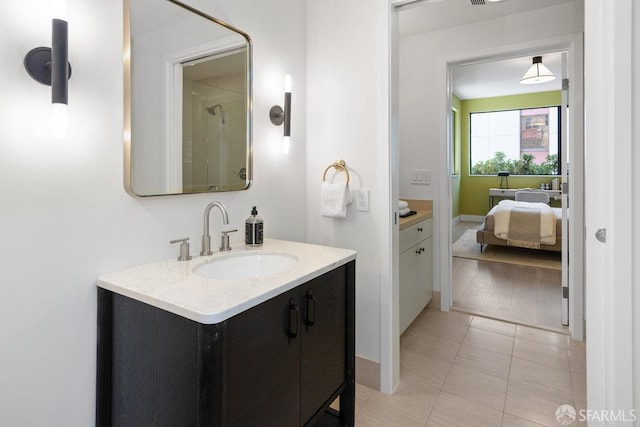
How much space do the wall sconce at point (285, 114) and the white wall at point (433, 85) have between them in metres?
1.62

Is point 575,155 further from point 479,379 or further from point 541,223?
point 541,223

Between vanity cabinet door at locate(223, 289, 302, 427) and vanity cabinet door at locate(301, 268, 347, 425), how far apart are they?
47mm

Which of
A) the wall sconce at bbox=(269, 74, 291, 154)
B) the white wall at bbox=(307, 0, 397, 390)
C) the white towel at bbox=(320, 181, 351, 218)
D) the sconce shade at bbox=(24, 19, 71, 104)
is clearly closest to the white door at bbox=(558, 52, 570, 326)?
the white wall at bbox=(307, 0, 397, 390)

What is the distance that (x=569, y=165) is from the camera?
8.17 ft

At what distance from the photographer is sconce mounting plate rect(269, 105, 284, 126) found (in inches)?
72.0

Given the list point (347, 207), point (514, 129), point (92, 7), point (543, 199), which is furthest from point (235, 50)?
point (514, 129)

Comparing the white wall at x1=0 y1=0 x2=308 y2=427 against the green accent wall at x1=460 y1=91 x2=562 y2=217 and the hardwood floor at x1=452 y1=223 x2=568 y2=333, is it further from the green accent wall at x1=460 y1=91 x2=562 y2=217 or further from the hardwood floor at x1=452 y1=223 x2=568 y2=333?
the green accent wall at x1=460 y1=91 x2=562 y2=217

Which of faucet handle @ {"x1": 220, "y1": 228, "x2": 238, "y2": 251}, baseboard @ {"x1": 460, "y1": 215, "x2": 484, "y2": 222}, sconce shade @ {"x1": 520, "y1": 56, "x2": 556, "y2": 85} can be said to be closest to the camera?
faucet handle @ {"x1": 220, "y1": 228, "x2": 238, "y2": 251}

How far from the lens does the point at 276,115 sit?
72.7 inches

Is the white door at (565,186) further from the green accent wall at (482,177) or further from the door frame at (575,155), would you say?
the green accent wall at (482,177)

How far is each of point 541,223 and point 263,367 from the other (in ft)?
14.9

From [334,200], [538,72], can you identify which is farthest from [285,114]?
[538,72]

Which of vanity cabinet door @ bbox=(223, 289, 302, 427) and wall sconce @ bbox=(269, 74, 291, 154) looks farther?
wall sconce @ bbox=(269, 74, 291, 154)

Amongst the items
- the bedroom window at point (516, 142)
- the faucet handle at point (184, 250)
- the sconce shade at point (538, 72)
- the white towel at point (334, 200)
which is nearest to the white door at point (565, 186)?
the white towel at point (334, 200)
